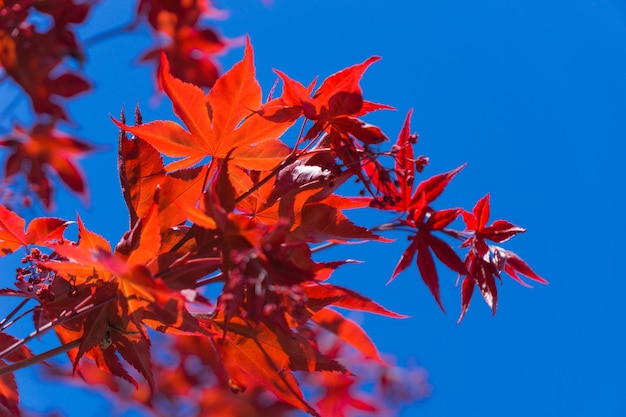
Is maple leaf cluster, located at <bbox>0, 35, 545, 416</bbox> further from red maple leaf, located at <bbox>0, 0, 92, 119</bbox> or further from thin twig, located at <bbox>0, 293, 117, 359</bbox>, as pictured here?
red maple leaf, located at <bbox>0, 0, 92, 119</bbox>

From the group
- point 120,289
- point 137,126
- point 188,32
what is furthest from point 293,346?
point 188,32

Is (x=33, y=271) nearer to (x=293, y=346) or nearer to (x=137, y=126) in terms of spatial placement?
(x=137, y=126)

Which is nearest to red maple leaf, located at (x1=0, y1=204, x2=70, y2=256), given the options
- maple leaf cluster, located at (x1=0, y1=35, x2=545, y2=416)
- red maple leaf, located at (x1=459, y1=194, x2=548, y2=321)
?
maple leaf cluster, located at (x1=0, y1=35, x2=545, y2=416)

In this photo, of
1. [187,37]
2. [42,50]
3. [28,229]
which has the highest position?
[187,37]

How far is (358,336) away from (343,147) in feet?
0.68

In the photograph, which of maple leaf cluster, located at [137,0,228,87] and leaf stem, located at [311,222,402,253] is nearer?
leaf stem, located at [311,222,402,253]

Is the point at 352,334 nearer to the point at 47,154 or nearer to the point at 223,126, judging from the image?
the point at 223,126

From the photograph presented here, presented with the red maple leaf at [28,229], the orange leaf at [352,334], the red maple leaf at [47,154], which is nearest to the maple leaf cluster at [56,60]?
the red maple leaf at [47,154]

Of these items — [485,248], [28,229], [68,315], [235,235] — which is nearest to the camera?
[235,235]

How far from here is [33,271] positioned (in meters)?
0.72

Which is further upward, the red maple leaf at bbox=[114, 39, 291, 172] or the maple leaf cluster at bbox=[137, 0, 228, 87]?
the maple leaf cluster at bbox=[137, 0, 228, 87]

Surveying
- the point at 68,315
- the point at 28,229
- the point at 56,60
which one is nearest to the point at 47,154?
the point at 56,60

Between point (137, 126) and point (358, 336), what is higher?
point (137, 126)

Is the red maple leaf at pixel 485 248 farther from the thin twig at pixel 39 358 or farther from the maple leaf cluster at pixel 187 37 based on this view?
the maple leaf cluster at pixel 187 37
